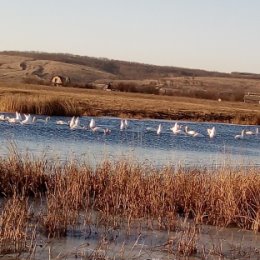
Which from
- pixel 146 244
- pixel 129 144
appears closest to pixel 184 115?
pixel 129 144

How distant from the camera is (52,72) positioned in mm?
144000

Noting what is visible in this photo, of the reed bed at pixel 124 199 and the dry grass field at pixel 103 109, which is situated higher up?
the reed bed at pixel 124 199

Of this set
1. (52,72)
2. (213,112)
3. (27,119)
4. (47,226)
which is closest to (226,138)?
(27,119)

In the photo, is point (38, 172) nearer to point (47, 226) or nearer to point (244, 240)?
point (47, 226)

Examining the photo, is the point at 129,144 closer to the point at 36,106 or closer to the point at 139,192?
the point at 139,192

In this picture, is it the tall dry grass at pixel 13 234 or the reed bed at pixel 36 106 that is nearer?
the tall dry grass at pixel 13 234

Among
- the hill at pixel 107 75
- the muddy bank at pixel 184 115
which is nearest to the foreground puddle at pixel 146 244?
the muddy bank at pixel 184 115

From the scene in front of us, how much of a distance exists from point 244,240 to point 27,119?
18136 millimetres

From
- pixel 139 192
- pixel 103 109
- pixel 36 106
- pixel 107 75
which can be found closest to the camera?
pixel 139 192

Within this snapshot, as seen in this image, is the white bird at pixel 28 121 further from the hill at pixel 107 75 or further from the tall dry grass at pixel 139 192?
the hill at pixel 107 75

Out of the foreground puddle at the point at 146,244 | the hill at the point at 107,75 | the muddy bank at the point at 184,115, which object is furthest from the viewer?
the hill at the point at 107,75

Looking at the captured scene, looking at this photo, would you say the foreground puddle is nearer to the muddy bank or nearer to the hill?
the muddy bank

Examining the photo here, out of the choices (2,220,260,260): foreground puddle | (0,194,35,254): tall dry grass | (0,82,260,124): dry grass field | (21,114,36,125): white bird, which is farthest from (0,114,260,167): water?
(0,194,35,254): tall dry grass

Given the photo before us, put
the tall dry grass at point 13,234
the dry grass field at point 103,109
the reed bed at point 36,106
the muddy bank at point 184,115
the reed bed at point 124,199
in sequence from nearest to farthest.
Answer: the tall dry grass at point 13,234, the reed bed at point 124,199, the reed bed at point 36,106, the dry grass field at point 103,109, the muddy bank at point 184,115
